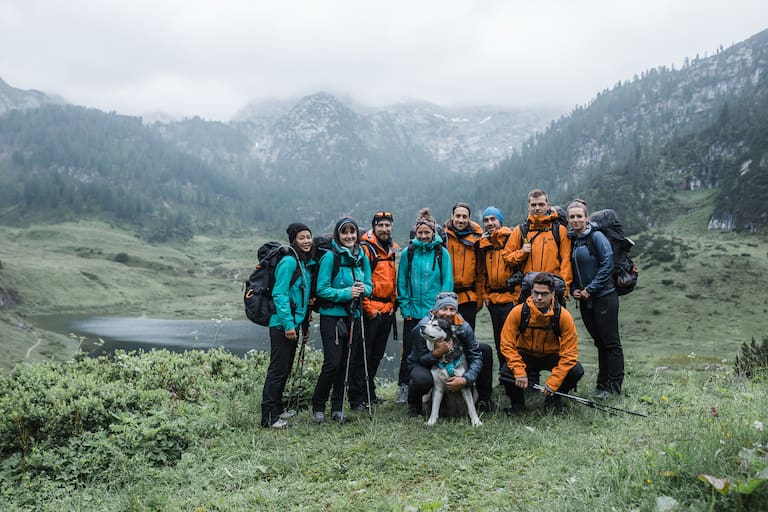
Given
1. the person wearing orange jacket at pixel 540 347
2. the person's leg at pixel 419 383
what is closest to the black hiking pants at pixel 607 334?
the person wearing orange jacket at pixel 540 347

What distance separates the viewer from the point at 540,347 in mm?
6758

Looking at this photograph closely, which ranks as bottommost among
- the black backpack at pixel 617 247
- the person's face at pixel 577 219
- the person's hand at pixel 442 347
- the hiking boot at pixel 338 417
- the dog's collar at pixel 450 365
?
the hiking boot at pixel 338 417

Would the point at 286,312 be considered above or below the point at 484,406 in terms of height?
above

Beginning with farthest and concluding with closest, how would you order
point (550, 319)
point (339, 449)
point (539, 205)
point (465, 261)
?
point (465, 261), point (539, 205), point (550, 319), point (339, 449)

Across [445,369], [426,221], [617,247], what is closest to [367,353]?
[445,369]

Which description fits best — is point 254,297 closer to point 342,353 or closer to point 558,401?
point 342,353

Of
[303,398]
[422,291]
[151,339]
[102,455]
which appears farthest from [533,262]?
[151,339]

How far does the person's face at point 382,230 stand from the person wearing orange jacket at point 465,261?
105 centimetres

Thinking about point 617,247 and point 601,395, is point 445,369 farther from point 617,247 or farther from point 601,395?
point 617,247

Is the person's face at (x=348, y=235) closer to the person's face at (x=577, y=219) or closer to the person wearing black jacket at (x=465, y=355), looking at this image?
the person wearing black jacket at (x=465, y=355)

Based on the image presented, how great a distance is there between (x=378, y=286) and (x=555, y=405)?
315 cm

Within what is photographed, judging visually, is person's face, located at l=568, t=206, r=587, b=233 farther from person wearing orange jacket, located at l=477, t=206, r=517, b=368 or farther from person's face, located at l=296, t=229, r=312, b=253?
person's face, located at l=296, t=229, r=312, b=253

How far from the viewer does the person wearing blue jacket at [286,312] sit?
6.80 metres

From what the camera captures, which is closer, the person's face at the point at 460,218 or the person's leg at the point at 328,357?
the person's leg at the point at 328,357
